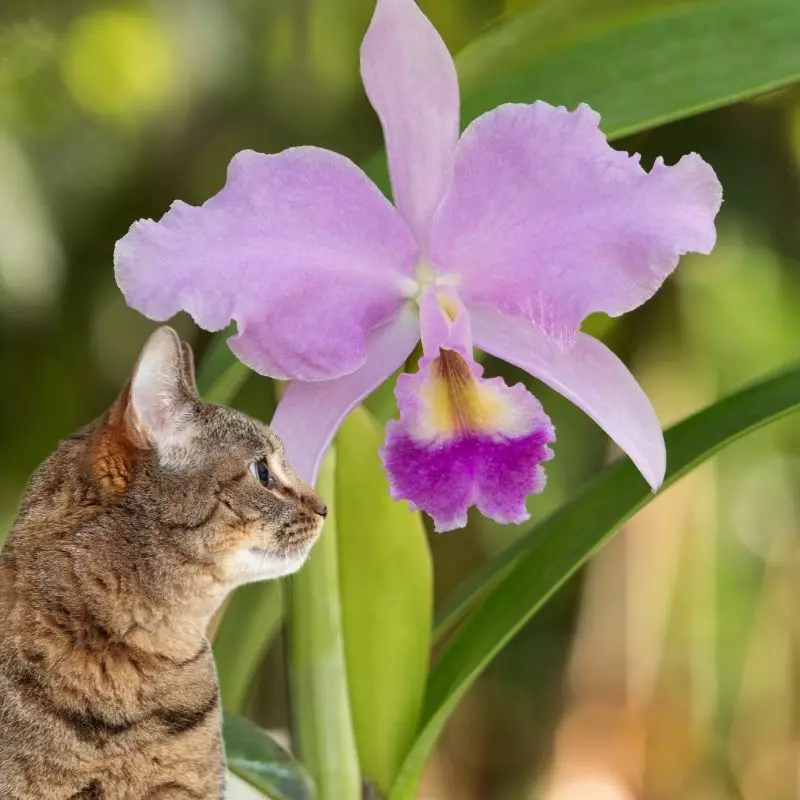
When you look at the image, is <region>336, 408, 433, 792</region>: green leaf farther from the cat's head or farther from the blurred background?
the blurred background

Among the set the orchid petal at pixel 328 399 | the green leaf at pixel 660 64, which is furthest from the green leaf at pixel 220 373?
the green leaf at pixel 660 64

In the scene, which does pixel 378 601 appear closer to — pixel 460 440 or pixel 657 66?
pixel 460 440

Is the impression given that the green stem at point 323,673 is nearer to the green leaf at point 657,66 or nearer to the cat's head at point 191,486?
the cat's head at point 191,486

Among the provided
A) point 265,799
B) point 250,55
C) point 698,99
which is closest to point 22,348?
point 250,55

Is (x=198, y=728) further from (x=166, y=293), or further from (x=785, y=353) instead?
(x=785, y=353)

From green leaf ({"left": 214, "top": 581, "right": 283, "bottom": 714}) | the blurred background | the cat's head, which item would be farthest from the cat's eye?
the blurred background

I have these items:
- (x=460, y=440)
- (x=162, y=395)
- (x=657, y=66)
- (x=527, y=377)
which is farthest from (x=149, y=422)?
(x=527, y=377)

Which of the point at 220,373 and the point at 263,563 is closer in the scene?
the point at 263,563
